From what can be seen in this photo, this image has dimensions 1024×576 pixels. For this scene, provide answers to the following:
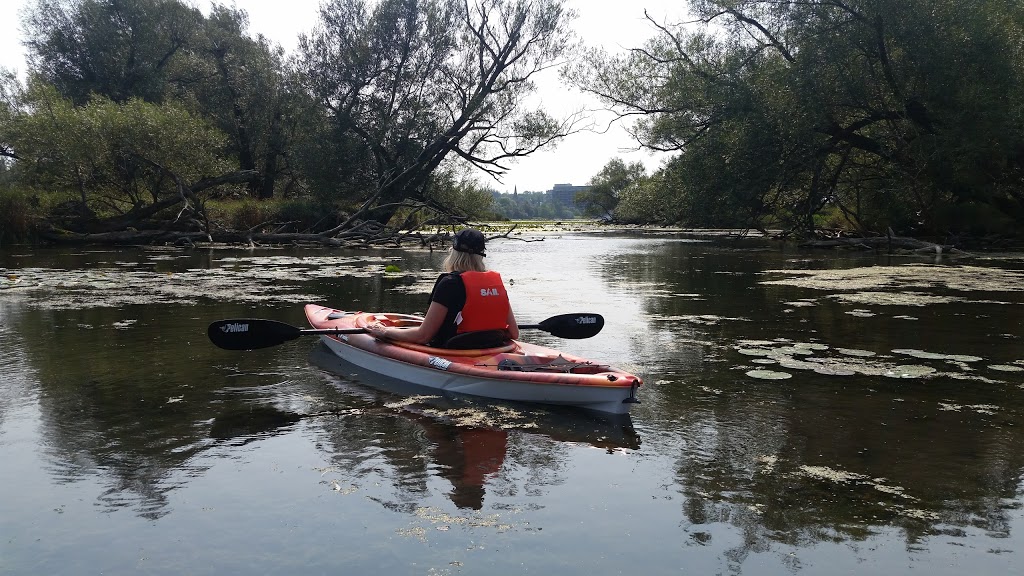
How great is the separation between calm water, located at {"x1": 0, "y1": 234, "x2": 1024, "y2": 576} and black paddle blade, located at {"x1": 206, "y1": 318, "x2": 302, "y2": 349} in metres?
0.27

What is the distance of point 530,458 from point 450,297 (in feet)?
5.67

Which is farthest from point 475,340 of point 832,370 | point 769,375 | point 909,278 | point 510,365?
point 909,278

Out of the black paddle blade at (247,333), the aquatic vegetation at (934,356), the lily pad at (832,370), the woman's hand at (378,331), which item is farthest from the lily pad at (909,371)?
the black paddle blade at (247,333)

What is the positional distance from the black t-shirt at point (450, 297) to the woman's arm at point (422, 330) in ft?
0.12

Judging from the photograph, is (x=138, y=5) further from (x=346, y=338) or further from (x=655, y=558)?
(x=655, y=558)

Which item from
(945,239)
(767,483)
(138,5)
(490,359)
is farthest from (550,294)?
(138,5)

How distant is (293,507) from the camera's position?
3354 mm

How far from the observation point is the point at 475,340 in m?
5.60

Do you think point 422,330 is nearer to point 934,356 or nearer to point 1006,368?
point 934,356

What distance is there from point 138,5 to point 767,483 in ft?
113

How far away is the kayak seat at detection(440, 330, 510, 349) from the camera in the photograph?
5.58 metres

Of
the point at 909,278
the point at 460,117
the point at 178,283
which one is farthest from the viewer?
the point at 460,117

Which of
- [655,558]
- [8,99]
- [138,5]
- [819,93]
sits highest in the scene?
[138,5]

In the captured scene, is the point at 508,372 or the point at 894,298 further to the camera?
the point at 894,298
